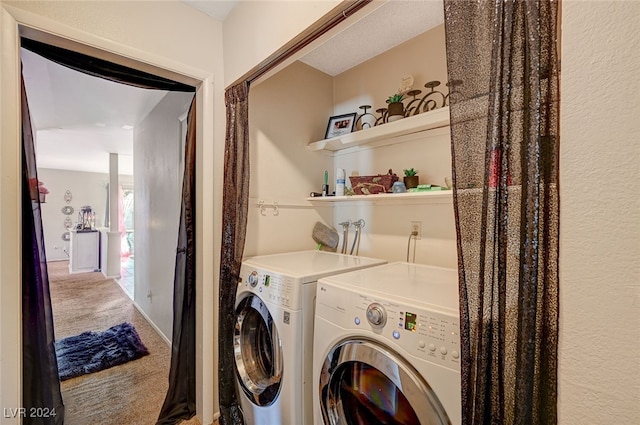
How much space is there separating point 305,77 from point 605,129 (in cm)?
209

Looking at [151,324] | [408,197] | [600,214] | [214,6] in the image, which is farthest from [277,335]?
[151,324]

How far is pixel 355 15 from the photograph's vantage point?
3.41ft

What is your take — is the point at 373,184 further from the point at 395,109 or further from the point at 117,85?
the point at 117,85

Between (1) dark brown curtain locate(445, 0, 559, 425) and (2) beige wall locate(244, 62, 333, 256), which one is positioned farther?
(2) beige wall locate(244, 62, 333, 256)

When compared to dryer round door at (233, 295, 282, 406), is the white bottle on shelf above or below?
above

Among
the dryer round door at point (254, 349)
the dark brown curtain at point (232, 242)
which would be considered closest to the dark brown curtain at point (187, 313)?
the dark brown curtain at point (232, 242)

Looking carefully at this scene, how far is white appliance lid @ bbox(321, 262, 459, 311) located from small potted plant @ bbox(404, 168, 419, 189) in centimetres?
50

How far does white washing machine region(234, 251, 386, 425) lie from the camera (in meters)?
1.26

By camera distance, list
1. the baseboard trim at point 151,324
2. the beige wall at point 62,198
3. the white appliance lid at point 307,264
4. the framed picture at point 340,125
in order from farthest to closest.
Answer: the beige wall at point 62,198 → the baseboard trim at point 151,324 → the framed picture at point 340,125 → the white appliance lid at point 307,264

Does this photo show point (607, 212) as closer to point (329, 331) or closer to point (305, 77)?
point (329, 331)

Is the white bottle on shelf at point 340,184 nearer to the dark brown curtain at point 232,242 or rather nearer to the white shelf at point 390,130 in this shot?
the white shelf at point 390,130

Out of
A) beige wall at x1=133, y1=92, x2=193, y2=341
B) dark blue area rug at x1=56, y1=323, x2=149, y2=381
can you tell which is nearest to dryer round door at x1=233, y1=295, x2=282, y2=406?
beige wall at x1=133, y1=92, x2=193, y2=341

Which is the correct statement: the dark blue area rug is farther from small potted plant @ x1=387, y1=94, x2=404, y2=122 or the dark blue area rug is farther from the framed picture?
small potted plant @ x1=387, y1=94, x2=404, y2=122

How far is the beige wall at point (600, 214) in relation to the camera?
477mm
